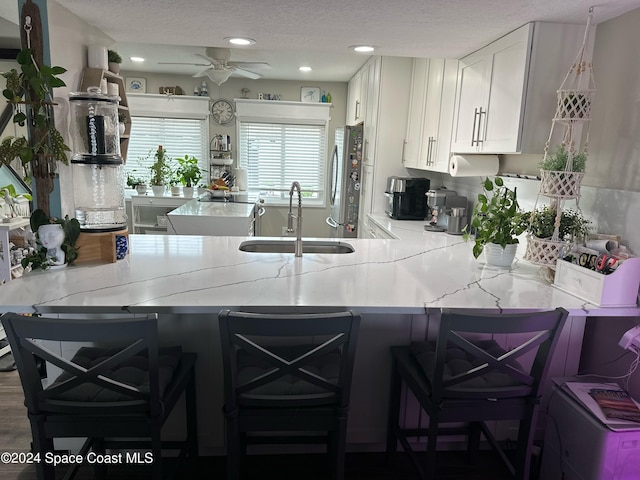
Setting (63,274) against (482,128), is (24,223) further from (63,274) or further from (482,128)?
(482,128)

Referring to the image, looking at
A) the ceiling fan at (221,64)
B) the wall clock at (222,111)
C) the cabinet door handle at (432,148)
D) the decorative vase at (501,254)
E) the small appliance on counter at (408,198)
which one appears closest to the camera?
the decorative vase at (501,254)

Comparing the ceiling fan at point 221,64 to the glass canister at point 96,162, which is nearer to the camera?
the glass canister at point 96,162

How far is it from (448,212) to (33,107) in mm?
2599

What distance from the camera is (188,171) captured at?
18.6 feet

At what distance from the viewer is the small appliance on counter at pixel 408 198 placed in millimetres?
3664

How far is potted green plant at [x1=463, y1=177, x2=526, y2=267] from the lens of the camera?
2.03 meters

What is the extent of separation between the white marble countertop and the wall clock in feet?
12.7

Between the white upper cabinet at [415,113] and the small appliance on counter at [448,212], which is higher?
the white upper cabinet at [415,113]

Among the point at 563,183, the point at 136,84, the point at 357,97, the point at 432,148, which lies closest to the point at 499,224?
the point at 563,183

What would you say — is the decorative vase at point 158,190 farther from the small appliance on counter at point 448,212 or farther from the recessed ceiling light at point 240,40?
the small appliance on counter at point 448,212

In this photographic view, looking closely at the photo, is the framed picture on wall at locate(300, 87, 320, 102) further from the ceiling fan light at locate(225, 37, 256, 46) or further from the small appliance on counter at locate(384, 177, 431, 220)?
the ceiling fan light at locate(225, 37, 256, 46)

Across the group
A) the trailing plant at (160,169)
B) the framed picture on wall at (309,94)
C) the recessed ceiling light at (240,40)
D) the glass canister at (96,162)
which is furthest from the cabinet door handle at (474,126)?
the trailing plant at (160,169)

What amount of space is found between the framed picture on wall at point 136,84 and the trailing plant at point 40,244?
4350mm

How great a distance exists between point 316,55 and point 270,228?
264cm
